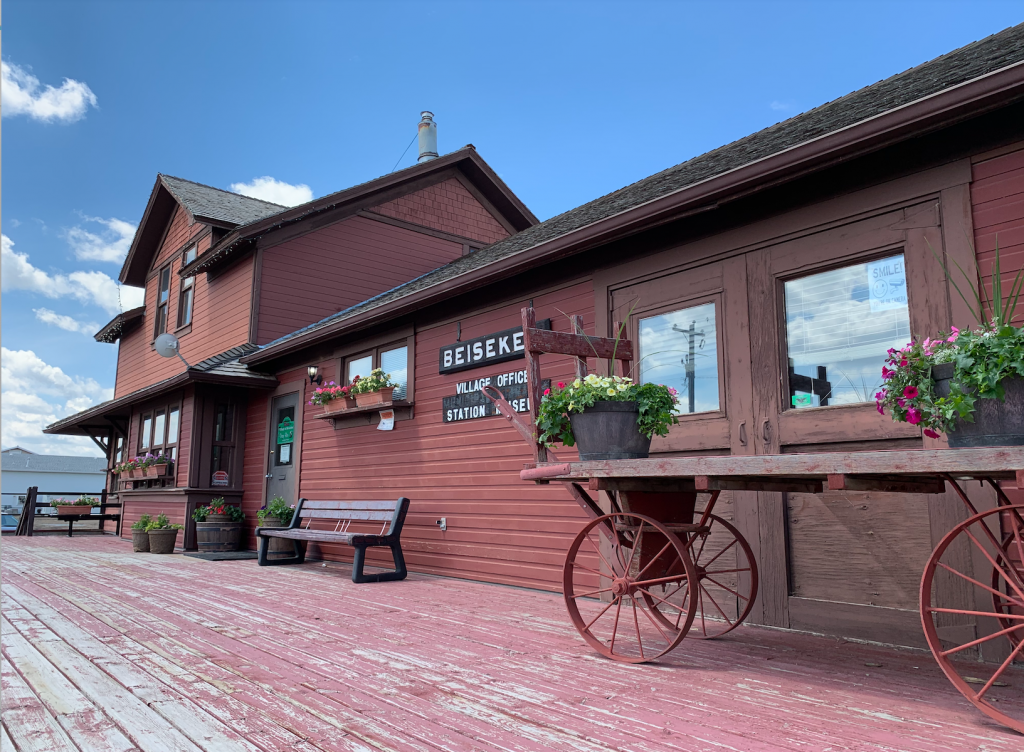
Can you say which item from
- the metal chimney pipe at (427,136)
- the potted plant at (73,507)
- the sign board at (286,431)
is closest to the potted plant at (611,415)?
the sign board at (286,431)

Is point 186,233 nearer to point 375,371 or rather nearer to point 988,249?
point 375,371

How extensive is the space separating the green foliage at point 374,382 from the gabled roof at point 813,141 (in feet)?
2.84

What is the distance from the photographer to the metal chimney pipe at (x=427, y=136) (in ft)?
48.1

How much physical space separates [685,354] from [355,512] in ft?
13.7

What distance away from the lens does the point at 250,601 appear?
5676 mm

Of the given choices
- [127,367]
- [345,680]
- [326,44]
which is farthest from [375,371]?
[326,44]

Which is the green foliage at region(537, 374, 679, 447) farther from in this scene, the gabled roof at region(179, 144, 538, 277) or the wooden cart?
the gabled roof at region(179, 144, 538, 277)

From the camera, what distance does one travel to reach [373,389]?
8.36m

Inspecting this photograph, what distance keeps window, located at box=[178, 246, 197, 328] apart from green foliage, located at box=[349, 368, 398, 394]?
7031 mm

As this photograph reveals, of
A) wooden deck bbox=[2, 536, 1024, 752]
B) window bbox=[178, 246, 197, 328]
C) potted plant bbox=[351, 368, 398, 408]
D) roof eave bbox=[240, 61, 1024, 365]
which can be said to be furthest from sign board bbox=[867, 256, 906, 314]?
window bbox=[178, 246, 197, 328]

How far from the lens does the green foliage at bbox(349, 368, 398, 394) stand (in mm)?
8336

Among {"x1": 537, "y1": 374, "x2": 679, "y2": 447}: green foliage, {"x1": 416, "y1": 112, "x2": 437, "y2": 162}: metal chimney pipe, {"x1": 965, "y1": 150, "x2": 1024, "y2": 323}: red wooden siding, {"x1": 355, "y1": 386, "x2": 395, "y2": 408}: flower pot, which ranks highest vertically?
{"x1": 416, "y1": 112, "x2": 437, "y2": 162}: metal chimney pipe

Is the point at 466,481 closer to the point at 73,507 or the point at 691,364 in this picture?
the point at 691,364

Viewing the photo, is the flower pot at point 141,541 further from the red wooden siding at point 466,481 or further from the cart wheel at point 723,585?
the cart wheel at point 723,585
